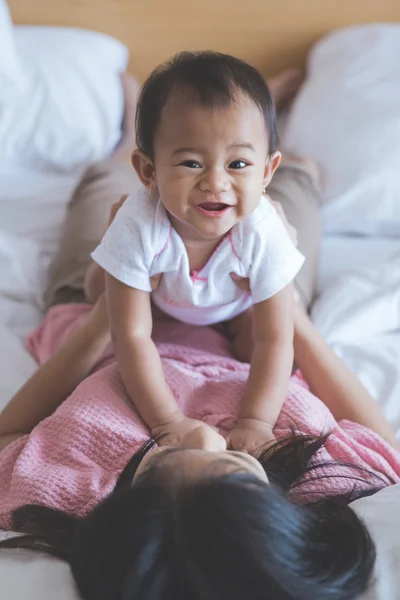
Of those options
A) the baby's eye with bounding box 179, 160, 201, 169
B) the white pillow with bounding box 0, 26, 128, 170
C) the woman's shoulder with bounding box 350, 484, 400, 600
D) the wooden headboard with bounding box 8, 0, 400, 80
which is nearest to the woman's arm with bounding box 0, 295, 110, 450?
the baby's eye with bounding box 179, 160, 201, 169

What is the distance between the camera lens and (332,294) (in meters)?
1.30

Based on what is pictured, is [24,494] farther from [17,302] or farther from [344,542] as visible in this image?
[17,302]

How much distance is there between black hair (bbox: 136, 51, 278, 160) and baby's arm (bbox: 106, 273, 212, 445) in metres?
0.19

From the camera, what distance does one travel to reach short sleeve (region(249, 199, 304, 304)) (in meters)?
0.92

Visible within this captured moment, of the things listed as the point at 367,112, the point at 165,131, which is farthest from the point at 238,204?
the point at 367,112

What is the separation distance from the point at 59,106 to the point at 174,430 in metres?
1.18

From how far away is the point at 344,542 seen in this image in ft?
1.96

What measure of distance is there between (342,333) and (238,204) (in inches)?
18.2

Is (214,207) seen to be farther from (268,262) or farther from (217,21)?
(217,21)

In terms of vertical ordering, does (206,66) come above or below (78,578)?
above

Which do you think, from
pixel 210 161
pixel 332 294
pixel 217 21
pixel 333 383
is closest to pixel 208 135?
pixel 210 161

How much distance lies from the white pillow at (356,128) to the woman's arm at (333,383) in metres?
0.57

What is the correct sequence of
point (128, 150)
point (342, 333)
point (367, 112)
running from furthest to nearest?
1. point (128, 150)
2. point (367, 112)
3. point (342, 333)

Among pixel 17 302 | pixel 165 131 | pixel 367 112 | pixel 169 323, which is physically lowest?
pixel 17 302
